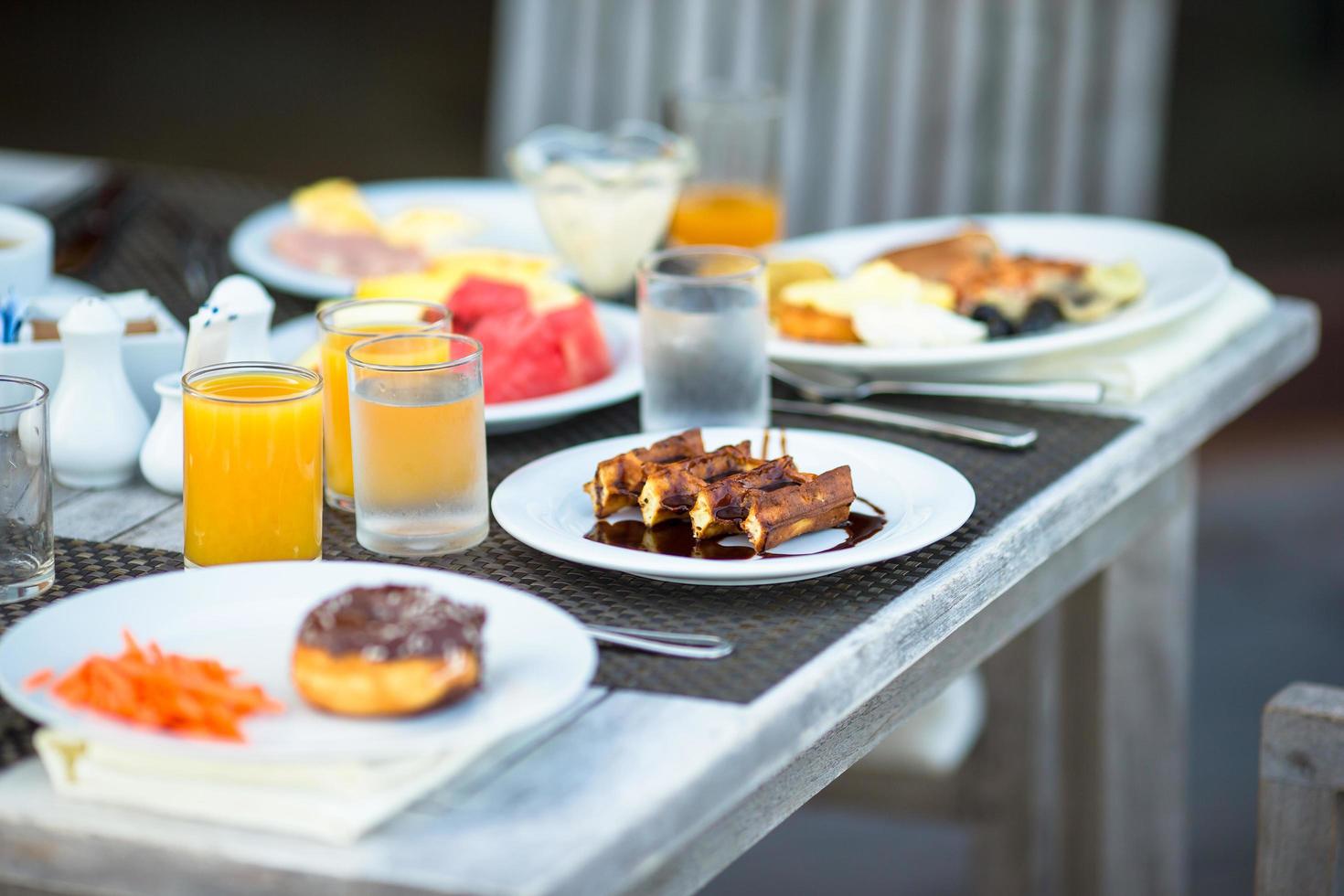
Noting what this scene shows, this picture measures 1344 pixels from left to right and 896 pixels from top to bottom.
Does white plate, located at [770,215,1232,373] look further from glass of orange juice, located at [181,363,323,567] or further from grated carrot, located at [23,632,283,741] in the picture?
grated carrot, located at [23,632,283,741]

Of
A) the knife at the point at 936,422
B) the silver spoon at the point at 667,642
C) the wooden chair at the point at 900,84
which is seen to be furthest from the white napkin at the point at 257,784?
the wooden chair at the point at 900,84

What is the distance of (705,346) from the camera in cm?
124

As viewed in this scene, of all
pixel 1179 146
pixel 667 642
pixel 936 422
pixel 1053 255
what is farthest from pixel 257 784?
pixel 1179 146

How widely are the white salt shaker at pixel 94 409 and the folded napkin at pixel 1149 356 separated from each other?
70 centimetres

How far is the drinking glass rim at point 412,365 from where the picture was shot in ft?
3.31

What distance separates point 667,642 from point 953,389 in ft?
1.72

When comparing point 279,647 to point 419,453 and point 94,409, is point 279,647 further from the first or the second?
point 94,409

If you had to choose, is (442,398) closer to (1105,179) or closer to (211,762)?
(211,762)

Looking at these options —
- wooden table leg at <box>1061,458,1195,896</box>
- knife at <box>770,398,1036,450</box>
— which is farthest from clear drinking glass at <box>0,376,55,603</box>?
wooden table leg at <box>1061,458,1195,896</box>

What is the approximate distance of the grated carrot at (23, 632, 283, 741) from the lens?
753mm

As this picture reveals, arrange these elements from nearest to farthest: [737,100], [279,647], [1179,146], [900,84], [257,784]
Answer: [257,784], [279,647], [737,100], [900,84], [1179,146]

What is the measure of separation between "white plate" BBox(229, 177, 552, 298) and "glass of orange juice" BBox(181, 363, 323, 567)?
1.97 ft

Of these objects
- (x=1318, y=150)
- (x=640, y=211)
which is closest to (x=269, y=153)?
(x=1318, y=150)

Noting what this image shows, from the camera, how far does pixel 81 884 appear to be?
0.74m
